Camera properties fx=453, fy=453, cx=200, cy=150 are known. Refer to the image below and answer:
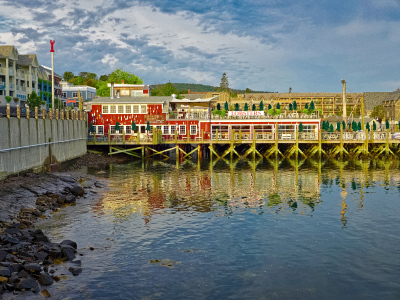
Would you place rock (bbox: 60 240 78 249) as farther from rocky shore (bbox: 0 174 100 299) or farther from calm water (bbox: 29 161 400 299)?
calm water (bbox: 29 161 400 299)

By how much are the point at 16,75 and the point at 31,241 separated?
233 feet

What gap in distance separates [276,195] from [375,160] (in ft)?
108

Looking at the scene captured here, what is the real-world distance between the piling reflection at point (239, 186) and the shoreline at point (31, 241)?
12.3ft

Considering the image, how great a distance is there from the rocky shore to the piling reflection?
4.06m

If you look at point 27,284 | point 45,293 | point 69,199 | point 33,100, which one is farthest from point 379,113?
point 27,284

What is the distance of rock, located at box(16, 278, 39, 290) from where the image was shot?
16.8 m

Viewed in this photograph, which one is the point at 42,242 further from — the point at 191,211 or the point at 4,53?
the point at 4,53

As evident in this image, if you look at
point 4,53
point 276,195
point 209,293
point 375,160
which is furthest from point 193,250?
point 4,53

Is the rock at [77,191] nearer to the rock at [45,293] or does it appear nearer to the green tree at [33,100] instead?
the rock at [45,293]

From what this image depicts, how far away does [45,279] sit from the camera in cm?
1761

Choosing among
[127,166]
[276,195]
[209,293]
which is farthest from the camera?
[127,166]

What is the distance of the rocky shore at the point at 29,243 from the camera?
56.6 feet

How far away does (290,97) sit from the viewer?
144 m

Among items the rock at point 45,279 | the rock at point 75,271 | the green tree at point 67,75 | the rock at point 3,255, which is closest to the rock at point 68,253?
the rock at point 75,271
